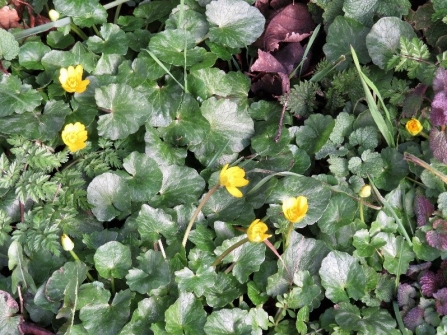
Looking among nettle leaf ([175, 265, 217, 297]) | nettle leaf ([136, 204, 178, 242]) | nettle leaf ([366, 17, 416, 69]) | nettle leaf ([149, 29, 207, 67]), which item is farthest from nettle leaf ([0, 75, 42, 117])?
nettle leaf ([366, 17, 416, 69])

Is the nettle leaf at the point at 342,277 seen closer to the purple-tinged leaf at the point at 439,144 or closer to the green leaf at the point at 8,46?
the purple-tinged leaf at the point at 439,144

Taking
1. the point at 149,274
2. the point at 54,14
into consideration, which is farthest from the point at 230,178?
the point at 54,14

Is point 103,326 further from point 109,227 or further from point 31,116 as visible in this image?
point 31,116

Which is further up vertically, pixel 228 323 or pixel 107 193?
pixel 107 193

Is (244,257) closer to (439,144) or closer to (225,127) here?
(225,127)

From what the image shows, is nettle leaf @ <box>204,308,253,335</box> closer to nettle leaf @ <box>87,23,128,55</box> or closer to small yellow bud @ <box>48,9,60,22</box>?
nettle leaf @ <box>87,23,128,55</box>

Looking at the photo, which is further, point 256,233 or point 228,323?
point 228,323
